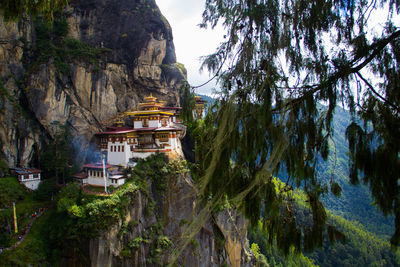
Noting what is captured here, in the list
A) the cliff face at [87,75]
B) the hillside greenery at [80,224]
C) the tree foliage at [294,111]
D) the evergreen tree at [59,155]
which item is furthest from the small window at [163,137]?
the tree foliage at [294,111]

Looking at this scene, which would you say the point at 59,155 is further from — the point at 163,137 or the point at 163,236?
the point at 163,236

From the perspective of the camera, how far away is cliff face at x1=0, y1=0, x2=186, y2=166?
13.8 metres

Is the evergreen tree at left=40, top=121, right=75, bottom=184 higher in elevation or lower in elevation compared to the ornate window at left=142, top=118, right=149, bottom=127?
lower

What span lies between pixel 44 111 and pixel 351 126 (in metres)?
16.3

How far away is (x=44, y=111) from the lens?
14266mm

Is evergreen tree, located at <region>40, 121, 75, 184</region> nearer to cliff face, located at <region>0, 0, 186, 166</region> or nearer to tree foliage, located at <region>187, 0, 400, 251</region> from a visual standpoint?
cliff face, located at <region>0, 0, 186, 166</region>

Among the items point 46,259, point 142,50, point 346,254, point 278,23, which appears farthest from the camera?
point 346,254

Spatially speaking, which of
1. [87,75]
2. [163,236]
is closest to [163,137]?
[163,236]

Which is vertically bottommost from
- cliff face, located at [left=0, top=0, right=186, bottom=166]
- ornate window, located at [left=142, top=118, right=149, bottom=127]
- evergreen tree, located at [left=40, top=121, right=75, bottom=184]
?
evergreen tree, located at [left=40, top=121, right=75, bottom=184]

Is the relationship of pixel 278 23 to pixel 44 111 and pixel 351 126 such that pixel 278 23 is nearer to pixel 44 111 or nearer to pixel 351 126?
pixel 351 126

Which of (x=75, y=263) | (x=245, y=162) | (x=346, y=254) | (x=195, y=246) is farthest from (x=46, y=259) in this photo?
(x=346, y=254)

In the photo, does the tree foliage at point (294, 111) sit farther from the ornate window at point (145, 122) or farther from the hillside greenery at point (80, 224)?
the ornate window at point (145, 122)

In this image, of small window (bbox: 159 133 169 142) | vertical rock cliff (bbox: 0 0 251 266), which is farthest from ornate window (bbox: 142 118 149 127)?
vertical rock cliff (bbox: 0 0 251 266)

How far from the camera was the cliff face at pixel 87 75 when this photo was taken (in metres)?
13.8
